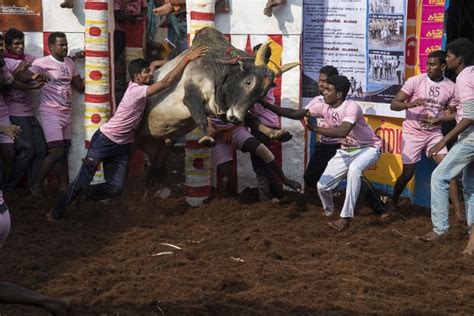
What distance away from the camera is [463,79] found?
26.7ft

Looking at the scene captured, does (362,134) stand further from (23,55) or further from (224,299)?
(23,55)

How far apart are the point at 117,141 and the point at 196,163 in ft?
3.81

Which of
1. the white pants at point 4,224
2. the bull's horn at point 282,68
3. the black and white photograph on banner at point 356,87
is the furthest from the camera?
the black and white photograph on banner at point 356,87

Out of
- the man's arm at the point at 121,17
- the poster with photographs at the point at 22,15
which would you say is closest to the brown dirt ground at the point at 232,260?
the poster with photographs at the point at 22,15

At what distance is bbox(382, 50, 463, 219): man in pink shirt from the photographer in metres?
9.39

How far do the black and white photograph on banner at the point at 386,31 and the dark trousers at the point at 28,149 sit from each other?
368cm

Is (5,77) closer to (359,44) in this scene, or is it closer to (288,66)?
(288,66)

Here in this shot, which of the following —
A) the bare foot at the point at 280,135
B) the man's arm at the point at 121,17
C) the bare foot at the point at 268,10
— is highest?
the bare foot at the point at 268,10

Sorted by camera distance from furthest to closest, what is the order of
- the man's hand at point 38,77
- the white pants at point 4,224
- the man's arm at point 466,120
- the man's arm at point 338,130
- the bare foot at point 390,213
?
the man's hand at point 38,77
the bare foot at point 390,213
the man's arm at point 338,130
the man's arm at point 466,120
the white pants at point 4,224

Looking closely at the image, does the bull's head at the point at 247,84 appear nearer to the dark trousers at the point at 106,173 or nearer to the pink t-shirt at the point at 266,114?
the pink t-shirt at the point at 266,114

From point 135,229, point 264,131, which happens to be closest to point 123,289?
point 135,229

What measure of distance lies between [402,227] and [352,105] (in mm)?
1287

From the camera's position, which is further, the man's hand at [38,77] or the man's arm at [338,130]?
the man's hand at [38,77]

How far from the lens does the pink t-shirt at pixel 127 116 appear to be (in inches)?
361
